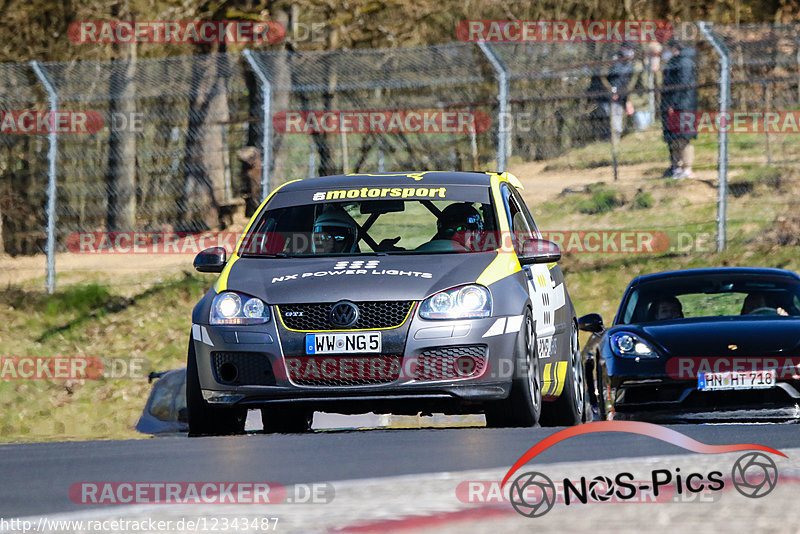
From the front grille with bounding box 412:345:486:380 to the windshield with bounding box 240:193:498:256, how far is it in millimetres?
892

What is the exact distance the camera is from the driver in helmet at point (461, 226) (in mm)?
9141

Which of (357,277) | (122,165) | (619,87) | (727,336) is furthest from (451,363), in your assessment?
(619,87)

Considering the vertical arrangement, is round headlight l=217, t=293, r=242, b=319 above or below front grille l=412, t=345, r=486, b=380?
above

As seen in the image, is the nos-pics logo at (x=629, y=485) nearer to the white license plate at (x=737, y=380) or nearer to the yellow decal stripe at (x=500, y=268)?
the yellow decal stripe at (x=500, y=268)

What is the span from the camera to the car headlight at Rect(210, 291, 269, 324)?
833 centimetres

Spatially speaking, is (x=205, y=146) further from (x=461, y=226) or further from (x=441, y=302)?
(x=441, y=302)

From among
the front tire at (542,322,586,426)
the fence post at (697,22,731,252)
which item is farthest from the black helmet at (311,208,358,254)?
the fence post at (697,22,731,252)

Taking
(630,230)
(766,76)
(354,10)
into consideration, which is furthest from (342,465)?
(354,10)

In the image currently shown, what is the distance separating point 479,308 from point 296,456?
6.93 ft

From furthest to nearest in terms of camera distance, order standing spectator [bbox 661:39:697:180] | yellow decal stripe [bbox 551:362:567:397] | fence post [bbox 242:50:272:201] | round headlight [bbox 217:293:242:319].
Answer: standing spectator [bbox 661:39:697:180], fence post [bbox 242:50:272:201], yellow decal stripe [bbox 551:362:567:397], round headlight [bbox 217:293:242:319]

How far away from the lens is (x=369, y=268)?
8.47 metres

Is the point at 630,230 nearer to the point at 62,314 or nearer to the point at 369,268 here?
the point at 62,314

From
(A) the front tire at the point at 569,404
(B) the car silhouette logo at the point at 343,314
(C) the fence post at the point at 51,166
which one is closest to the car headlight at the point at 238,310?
(B) the car silhouette logo at the point at 343,314

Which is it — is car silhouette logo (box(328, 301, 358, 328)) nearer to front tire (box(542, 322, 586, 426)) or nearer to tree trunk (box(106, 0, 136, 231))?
front tire (box(542, 322, 586, 426))
